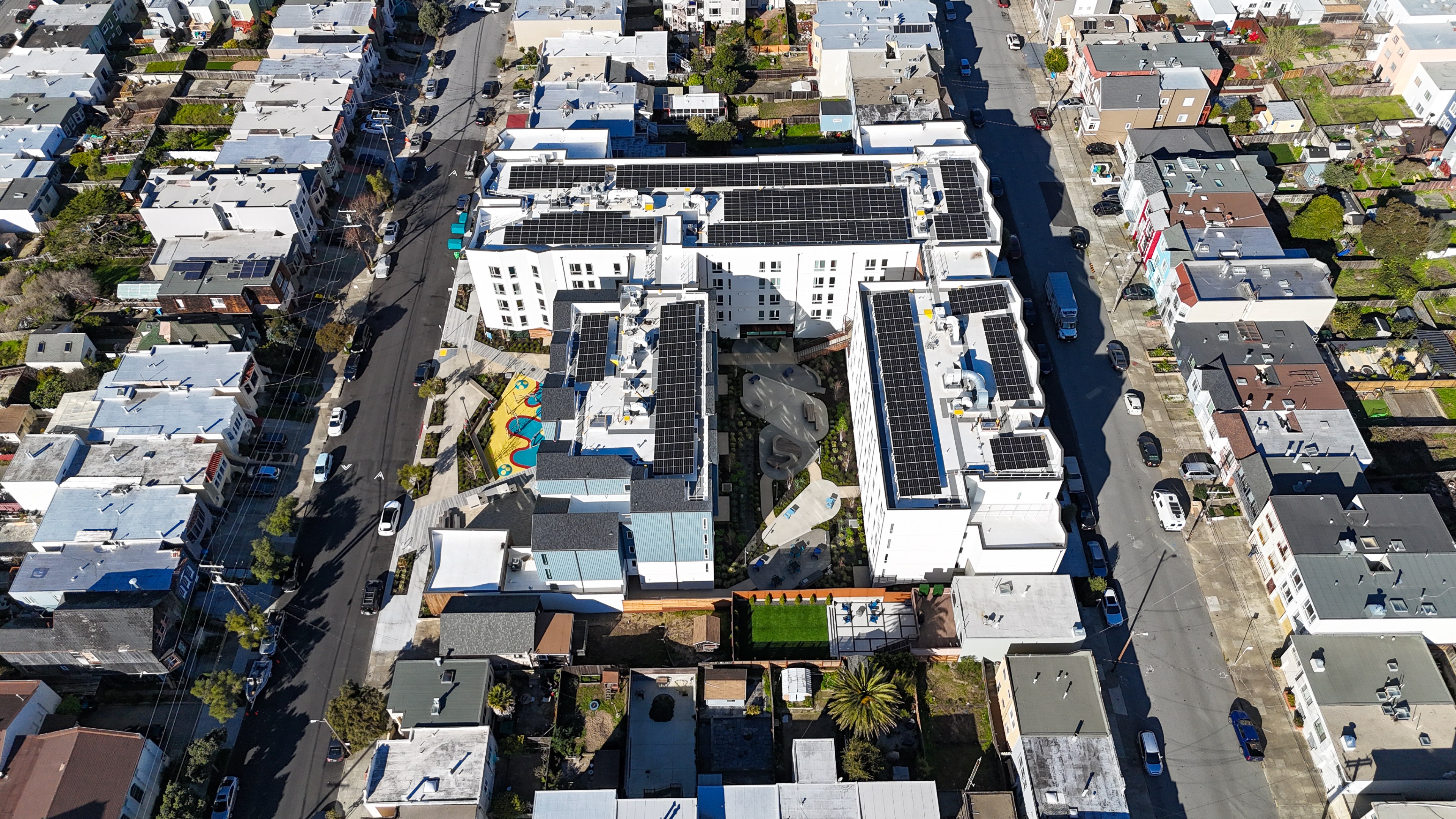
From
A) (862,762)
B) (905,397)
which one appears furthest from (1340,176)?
(862,762)

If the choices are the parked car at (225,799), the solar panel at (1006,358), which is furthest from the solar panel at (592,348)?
the parked car at (225,799)

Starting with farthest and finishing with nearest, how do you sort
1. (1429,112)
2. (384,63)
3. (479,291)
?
(384,63)
(1429,112)
(479,291)

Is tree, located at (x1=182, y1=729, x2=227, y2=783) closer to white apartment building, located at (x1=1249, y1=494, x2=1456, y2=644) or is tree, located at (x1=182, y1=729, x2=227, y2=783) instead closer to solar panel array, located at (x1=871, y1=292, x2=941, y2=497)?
solar panel array, located at (x1=871, y1=292, x2=941, y2=497)

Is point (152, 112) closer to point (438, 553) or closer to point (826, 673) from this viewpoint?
point (438, 553)

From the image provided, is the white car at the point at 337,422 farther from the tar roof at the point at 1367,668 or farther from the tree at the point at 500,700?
the tar roof at the point at 1367,668

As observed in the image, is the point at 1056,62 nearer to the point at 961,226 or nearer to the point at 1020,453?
the point at 961,226

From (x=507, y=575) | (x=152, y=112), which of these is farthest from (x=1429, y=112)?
(x=152, y=112)

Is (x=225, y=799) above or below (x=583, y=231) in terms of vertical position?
below
